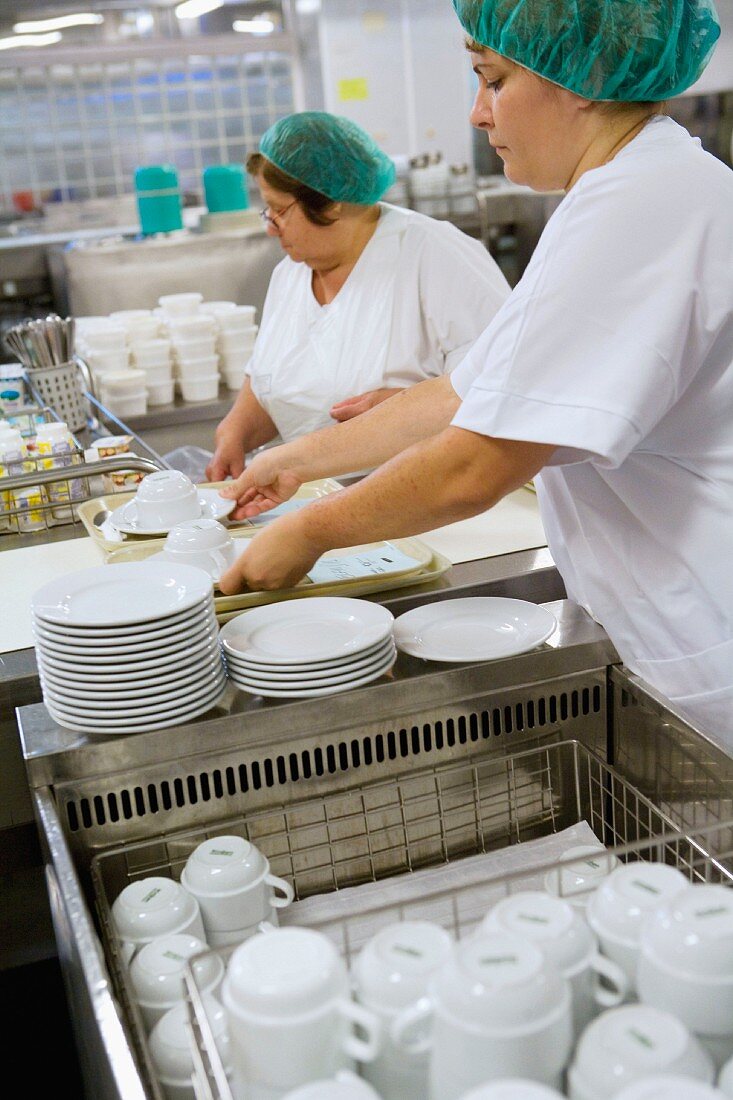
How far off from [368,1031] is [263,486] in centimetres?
131

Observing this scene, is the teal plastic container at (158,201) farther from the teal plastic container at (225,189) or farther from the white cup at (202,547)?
the white cup at (202,547)

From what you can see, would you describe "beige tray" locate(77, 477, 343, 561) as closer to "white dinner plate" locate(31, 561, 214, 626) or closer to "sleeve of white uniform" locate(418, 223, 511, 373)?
"white dinner plate" locate(31, 561, 214, 626)

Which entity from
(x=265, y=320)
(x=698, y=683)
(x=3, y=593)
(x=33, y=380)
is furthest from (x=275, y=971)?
(x=33, y=380)

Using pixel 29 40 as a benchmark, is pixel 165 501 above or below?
below

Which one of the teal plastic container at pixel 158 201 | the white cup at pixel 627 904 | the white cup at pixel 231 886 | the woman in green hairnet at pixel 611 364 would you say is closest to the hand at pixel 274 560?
the woman in green hairnet at pixel 611 364

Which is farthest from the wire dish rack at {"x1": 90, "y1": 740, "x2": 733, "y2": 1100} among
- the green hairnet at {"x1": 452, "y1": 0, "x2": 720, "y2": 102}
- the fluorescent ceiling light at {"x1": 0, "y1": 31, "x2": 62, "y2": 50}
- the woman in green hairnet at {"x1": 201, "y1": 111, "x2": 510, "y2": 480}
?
the fluorescent ceiling light at {"x1": 0, "y1": 31, "x2": 62, "y2": 50}

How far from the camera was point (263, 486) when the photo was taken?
193 cm

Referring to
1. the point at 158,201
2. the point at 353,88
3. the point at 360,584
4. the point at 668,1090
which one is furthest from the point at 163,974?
the point at 353,88

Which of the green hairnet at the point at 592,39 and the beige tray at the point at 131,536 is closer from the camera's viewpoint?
the green hairnet at the point at 592,39

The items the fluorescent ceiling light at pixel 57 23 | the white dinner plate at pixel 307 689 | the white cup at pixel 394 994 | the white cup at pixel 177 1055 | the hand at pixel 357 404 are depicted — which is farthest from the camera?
the fluorescent ceiling light at pixel 57 23

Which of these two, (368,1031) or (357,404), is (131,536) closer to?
(357,404)

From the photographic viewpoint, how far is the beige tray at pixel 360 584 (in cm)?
157

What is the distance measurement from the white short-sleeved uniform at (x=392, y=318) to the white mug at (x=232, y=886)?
168 cm

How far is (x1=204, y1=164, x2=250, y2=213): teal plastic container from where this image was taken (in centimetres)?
502
